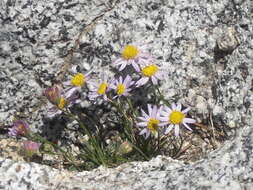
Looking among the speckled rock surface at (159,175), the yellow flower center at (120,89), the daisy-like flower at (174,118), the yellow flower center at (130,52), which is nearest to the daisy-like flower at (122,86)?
the yellow flower center at (120,89)

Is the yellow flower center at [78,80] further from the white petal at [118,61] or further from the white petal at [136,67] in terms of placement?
the white petal at [136,67]

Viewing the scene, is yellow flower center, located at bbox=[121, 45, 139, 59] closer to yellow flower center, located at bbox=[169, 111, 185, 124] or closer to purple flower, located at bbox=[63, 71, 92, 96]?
purple flower, located at bbox=[63, 71, 92, 96]

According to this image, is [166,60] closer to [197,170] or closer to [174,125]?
[174,125]

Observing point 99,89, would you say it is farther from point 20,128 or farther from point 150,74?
point 20,128

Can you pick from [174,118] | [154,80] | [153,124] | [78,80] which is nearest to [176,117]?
[174,118]

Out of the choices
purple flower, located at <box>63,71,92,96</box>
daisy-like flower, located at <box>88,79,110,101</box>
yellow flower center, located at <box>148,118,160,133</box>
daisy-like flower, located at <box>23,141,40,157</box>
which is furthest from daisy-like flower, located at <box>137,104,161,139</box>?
daisy-like flower, located at <box>23,141,40,157</box>

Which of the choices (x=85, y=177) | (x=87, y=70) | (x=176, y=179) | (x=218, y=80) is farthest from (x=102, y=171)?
(x=218, y=80)

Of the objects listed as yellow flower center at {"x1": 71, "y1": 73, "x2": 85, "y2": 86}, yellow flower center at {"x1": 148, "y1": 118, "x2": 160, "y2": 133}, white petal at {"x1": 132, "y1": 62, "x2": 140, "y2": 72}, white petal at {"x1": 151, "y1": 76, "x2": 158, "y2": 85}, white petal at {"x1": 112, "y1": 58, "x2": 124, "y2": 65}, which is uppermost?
white petal at {"x1": 112, "y1": 58, "x2": 124, "y2": 65}
